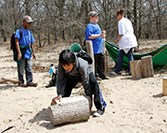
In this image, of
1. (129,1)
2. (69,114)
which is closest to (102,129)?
(69,114)

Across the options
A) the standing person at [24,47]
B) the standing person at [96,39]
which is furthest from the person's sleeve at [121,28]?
the standing person at [24,47]

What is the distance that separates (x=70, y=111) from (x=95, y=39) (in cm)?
283

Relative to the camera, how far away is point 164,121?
12.2ft

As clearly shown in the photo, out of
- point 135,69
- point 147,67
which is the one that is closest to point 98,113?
point 135,69

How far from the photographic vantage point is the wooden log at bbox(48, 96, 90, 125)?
3566mm

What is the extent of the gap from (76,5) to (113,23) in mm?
3269

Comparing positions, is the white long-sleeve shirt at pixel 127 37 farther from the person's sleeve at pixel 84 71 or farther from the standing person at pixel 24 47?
the person's sleeve at pixel 84 71

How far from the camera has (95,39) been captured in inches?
243

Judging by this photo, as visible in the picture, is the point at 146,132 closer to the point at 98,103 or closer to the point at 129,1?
the point at 98,103

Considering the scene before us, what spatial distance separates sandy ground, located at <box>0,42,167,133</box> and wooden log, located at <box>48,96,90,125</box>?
3.3 inches

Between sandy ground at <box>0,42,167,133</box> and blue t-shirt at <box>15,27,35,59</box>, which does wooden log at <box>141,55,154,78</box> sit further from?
blue t-shirt at <box>15,27,35,59</box>

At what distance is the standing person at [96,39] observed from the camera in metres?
6.03

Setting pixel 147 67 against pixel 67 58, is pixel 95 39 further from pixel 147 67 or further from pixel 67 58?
pixel 67 58

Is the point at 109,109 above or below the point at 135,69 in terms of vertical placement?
below
